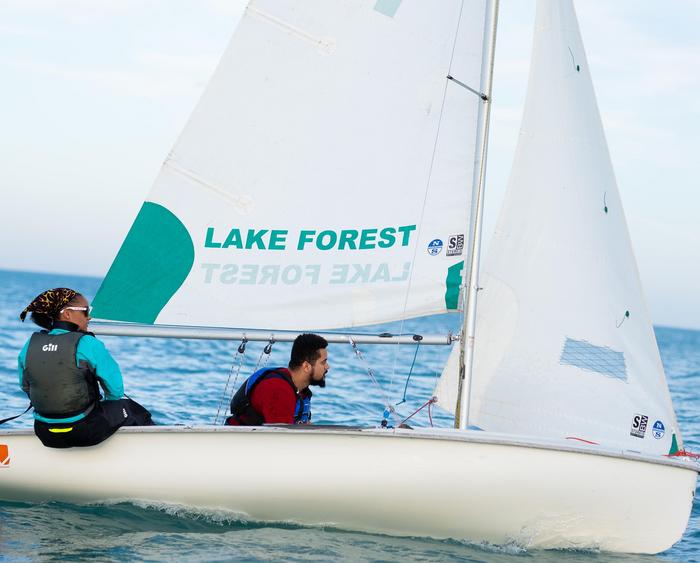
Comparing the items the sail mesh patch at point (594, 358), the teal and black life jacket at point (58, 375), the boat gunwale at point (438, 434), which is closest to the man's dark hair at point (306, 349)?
the boat gunwale at point (438, 434)

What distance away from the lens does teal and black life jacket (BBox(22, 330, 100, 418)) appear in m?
5.34

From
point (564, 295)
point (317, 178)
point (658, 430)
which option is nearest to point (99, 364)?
point (317, 178)

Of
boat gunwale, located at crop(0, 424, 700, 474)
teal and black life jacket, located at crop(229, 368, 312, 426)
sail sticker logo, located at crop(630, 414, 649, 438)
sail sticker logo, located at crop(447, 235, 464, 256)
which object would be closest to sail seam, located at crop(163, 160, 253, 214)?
teal and black life jacket, located at crop(229, 368, 312, 426)

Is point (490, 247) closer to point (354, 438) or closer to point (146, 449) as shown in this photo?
point (354, 438)

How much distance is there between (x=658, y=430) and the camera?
5.94 meters

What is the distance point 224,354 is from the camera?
1988 cm

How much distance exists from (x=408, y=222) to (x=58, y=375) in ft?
7.06

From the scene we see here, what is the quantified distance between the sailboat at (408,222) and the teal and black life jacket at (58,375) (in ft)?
1.83

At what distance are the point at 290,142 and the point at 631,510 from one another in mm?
2872

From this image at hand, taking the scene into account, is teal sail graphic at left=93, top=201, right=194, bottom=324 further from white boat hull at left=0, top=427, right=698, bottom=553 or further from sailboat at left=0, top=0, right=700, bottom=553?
white boat hull at left=0, top=427, right=698, bottom=553

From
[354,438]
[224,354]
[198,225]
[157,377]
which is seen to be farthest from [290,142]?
[224,354]

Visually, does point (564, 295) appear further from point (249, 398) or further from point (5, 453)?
point (5, 453)

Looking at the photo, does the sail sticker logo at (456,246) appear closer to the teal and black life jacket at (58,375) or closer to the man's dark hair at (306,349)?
the man's dark hair at (306,349)

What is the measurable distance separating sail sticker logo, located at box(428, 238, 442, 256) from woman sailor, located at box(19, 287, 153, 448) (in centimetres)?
190
